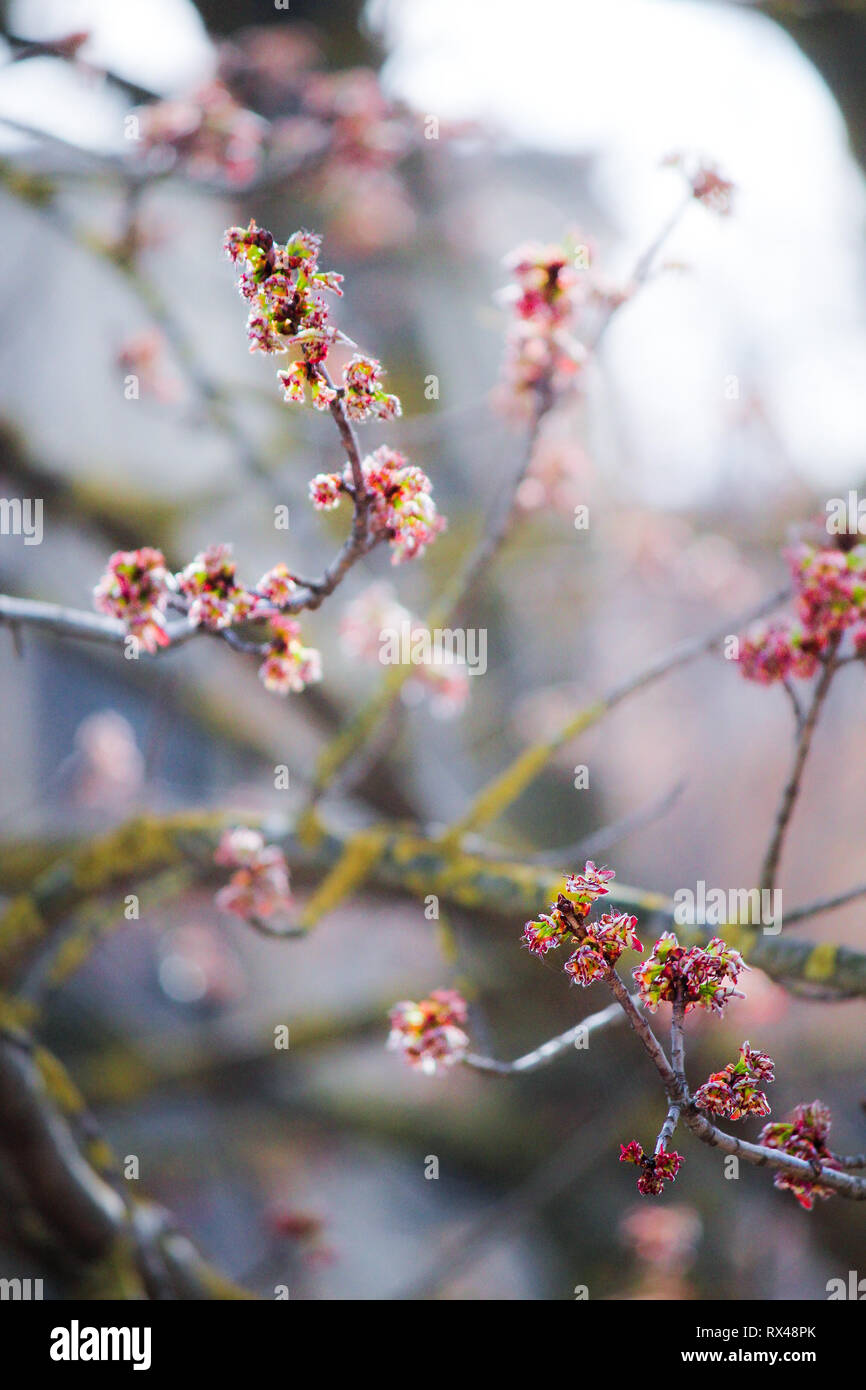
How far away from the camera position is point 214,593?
1.14m

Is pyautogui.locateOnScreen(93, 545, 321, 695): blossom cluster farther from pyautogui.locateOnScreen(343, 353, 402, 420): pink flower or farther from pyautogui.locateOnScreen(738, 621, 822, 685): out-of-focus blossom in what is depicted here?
pyautogui.locateOnScreen(738, 621, 822, 685): out-of-focus blossom

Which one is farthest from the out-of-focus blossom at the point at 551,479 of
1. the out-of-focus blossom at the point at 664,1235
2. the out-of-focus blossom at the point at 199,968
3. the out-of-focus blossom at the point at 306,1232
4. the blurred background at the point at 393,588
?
the out-of-focus blossom at the point at 199,968

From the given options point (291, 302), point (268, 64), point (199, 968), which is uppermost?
point (268, 64)

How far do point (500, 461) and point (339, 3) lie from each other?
180 cm

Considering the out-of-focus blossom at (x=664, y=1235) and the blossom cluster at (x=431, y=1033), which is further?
the out-of-focus blossom at (x=664, y=1235)

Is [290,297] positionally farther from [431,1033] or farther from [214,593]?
[431,1033]

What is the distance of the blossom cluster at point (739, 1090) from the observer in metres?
1.05

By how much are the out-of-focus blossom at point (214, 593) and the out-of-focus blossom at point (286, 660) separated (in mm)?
123

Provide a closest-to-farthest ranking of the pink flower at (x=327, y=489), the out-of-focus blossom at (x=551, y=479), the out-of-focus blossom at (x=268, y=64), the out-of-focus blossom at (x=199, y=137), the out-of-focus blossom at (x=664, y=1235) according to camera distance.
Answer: the pink flower at (x=327, y=489) < the out-of-focus blossom at (x=551, y=479) < the out-of-focus blossom at (x=199, y=137) < the out-of-focus blossom at (x=664, y=1235) < the out-of-focus blossom at (x=268, y=64)

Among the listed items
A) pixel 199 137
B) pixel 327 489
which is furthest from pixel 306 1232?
pixel 199 137

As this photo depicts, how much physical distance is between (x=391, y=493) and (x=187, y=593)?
0.27 m

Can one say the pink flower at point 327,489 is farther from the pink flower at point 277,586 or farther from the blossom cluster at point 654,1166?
the blossom cluster at point 654,1166

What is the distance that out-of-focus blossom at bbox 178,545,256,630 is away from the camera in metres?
1.14
